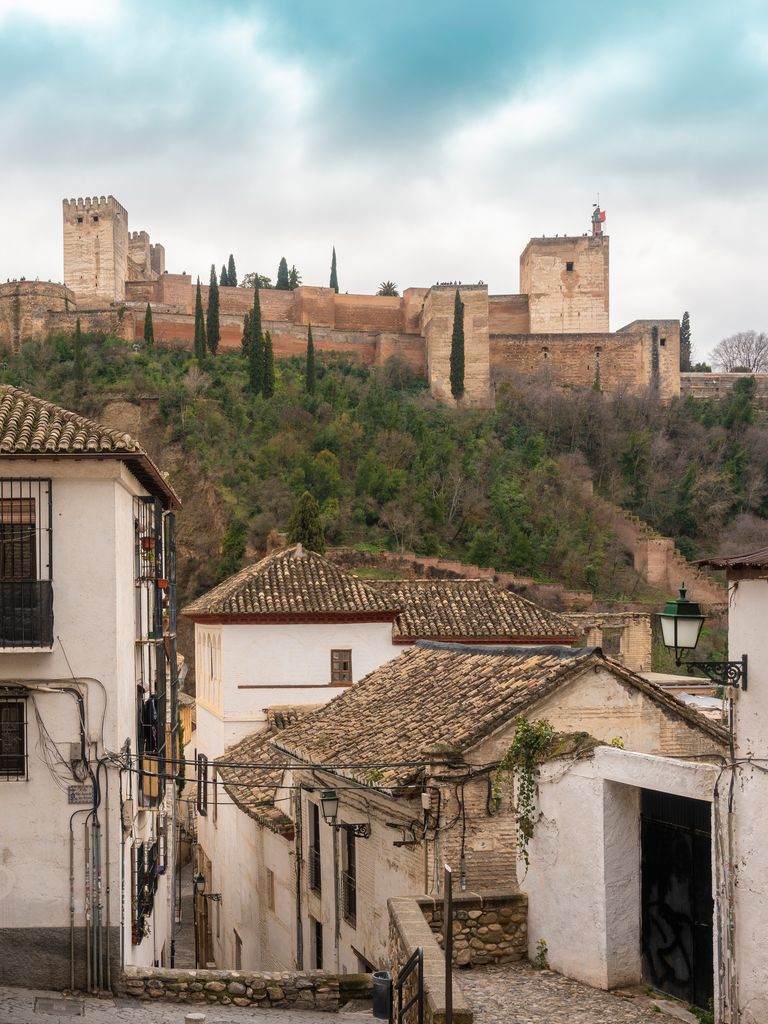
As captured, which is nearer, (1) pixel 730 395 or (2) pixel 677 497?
(2) pixel 677 497

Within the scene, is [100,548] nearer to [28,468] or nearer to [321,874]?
[28,468]

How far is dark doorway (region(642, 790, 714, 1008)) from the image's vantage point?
7199 mm

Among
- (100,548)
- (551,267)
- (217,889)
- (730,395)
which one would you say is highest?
(551,267)

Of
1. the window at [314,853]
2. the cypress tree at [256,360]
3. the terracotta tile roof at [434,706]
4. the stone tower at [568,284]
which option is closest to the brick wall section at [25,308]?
the cypress tree at [256,360]

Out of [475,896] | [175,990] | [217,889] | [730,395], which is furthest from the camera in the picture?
[730,395]

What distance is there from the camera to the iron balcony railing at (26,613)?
465 inches

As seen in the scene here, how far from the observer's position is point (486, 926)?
28.5 ft

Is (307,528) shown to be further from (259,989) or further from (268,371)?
(259,989)

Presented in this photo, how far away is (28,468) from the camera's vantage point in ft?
39.5

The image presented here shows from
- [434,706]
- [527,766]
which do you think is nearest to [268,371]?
[434,706]

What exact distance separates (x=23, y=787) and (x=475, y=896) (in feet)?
18.0

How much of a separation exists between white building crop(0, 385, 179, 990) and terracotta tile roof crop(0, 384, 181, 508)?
0.07 ft

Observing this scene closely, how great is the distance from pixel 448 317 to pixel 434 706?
53.7m

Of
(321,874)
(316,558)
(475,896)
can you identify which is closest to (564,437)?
(316,558)
